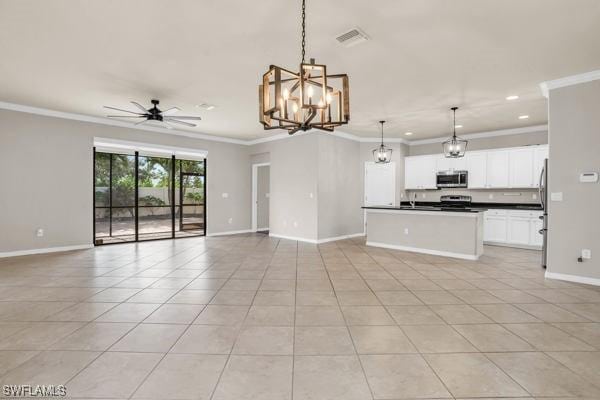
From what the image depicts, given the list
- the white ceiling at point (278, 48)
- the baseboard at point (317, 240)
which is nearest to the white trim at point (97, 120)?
the white ceiling at point (278, 48)

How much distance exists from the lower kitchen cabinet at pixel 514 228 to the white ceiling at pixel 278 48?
7.87ft

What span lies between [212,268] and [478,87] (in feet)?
16.5

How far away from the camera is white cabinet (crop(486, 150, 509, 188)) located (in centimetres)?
690

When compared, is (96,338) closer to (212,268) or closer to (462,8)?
(212,268)

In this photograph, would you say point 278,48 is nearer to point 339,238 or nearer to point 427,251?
point 427,251

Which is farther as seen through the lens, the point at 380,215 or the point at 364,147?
the point at 364,147

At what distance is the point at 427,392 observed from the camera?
1784 millimetres

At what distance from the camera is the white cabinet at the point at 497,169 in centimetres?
690

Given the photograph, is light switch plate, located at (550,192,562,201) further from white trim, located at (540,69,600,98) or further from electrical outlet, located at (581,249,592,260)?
white trim, located at (540,69,600,98)

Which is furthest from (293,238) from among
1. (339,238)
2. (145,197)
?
(145,197)

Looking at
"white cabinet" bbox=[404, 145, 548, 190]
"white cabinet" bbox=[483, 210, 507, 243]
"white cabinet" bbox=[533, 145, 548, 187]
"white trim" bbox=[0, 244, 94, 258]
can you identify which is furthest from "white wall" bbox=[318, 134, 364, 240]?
"white trim" bbox=[0, 244, 94, 258]

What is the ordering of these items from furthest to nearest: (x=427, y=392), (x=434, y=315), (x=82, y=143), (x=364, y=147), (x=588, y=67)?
(x=364, y=147) → (x=82, y=143) → (x=588, y=67) → (x=434, y=315) → (x=427, y=392)

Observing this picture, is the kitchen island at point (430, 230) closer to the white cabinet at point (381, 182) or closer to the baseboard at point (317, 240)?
the baseboard at point (317, 240)

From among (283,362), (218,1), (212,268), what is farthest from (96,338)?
(218,1)
